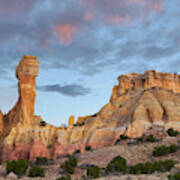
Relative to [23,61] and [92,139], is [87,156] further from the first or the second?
[23,61]

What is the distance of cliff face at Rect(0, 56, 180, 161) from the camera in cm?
5328

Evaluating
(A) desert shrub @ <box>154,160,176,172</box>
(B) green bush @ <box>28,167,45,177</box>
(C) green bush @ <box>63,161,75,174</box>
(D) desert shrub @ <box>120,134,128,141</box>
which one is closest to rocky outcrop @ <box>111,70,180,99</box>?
(D) desert shrub @ <box>120,134,128,141</box>

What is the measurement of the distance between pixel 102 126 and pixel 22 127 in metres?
16.4

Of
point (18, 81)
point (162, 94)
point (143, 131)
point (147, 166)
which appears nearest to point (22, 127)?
point (18, 81)

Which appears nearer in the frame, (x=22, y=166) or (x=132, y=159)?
(x=22, y=166)

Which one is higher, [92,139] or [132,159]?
[92,139]

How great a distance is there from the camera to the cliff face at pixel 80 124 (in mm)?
53281

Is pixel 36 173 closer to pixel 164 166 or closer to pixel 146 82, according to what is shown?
pixel 164 166

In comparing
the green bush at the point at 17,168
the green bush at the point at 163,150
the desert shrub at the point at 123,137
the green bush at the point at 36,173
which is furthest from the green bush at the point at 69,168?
the desert shrub at the point at 123,137

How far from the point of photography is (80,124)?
207 ft

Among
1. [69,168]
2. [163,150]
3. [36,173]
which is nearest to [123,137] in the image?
[163,150]

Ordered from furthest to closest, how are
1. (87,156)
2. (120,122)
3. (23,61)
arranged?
(23,61) → (120,122) → (87,156)

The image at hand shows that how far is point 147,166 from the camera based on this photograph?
941 inches

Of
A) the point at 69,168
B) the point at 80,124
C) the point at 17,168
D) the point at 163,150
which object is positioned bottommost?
the point at 17,168
